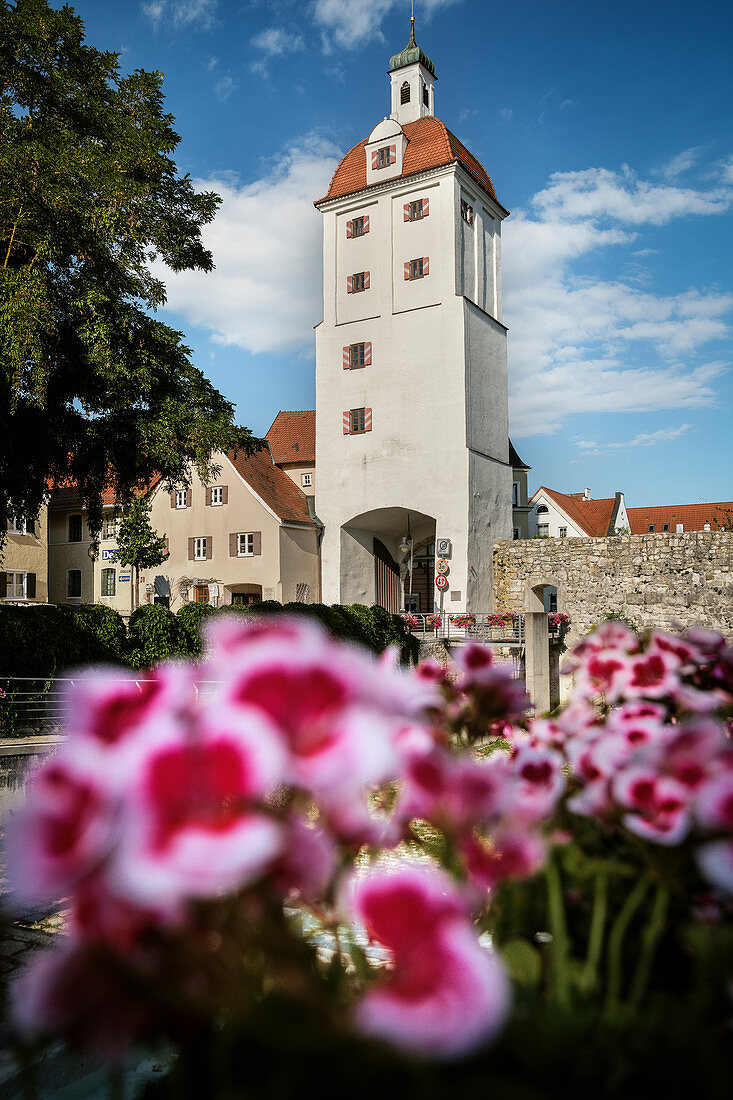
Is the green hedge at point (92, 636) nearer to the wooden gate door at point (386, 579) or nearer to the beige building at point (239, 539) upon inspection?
the beige building at point (239, 539)

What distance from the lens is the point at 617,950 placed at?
34.9 inches

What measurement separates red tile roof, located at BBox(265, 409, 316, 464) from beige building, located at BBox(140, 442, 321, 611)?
4.20 meters

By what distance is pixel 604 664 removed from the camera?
1.35m

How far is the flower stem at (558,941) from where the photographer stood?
82cm

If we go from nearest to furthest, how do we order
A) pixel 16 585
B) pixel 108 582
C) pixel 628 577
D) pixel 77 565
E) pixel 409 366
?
1. pixel 628 577
2. pixel 409 366
3. pixel 16 585
4. pixel 108 582
5. pixel 77 565

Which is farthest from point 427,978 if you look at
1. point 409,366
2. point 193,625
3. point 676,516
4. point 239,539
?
point 676,516

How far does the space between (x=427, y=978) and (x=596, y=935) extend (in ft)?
1.40

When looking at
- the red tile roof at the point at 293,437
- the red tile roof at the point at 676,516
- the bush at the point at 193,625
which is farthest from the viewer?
the red tile roof at the point at 676,516

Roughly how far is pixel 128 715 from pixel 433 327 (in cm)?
3004

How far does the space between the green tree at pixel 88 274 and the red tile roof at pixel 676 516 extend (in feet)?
156

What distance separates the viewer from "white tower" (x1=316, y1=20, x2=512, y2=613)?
28656 mm

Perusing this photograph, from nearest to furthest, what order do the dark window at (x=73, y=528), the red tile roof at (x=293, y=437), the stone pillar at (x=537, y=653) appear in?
1. the stone pillar at (x=537, y=653)
2. the dark window at (x=73, y=528)
3. the red tile roof at (x=293, y=437)

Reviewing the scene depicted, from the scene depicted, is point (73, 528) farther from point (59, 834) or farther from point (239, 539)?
point (59, 834)

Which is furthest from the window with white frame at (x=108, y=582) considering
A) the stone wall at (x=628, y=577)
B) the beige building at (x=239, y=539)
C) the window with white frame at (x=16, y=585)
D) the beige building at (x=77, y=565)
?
the stone wall at (x=628, y=577)
